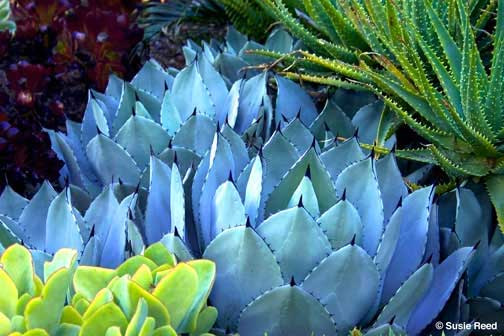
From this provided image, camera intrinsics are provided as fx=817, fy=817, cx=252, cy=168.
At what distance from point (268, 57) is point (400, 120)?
621 mm

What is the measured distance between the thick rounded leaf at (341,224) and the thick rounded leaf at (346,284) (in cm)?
8


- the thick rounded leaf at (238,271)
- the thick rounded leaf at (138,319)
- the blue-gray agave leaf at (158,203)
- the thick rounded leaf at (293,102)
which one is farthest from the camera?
the thick rounded leaf at (293,102)

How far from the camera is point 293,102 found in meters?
2.55

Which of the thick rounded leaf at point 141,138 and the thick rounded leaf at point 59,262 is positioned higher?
the thick rounded leaf at point 59,262

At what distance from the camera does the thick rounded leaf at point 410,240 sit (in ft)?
6.49

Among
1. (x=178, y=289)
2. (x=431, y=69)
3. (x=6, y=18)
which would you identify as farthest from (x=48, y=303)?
(x=6, y=18)

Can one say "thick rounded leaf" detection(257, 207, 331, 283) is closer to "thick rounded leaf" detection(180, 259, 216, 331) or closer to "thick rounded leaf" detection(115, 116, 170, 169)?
"thick rounded leaf" detection(180, 259, 216, 331)

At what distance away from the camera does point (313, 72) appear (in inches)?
107

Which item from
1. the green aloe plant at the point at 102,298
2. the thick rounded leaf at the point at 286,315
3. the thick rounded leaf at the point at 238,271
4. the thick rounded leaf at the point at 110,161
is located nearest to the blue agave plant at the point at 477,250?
the thick rounded leaf at the point at 286,315

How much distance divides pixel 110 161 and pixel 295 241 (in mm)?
698

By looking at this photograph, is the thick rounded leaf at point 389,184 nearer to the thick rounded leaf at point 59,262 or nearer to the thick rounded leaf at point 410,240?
the thick rounded leaf at point 410,240

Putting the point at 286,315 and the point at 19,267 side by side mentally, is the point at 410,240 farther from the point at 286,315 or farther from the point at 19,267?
the point at 19,267

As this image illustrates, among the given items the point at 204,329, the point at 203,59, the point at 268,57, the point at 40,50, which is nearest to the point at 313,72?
the point at 268,57

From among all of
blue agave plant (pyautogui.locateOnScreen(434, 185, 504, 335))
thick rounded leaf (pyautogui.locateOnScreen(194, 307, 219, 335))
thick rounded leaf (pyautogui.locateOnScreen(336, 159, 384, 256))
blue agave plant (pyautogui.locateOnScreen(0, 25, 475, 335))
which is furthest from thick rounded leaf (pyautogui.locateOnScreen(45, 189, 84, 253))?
blue agave plant (pyautogui.locateOnScreen(434, 185, 504, 335))
